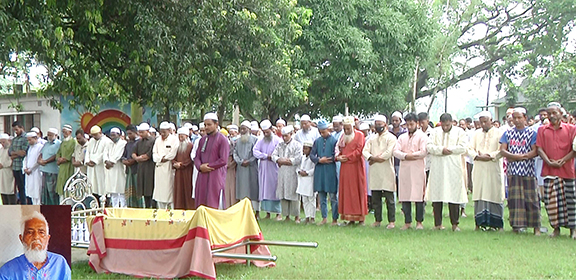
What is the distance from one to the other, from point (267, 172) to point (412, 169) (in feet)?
9.83

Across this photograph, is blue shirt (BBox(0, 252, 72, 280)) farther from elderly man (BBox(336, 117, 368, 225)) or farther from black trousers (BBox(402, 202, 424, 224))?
elderly man (BBox(336, 117, 368, 225))

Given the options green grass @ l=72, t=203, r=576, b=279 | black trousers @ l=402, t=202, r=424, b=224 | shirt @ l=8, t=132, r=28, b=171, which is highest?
shirt @ l=8, t=132, r=28, b=171

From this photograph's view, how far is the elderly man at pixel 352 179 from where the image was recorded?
11.2 m

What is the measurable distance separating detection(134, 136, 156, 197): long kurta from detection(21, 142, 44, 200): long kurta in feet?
9.67

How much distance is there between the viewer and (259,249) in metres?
7.93

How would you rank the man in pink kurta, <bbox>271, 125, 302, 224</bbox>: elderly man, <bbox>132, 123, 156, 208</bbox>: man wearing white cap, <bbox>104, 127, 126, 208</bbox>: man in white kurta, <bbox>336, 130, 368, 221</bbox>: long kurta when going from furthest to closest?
<bbox>104, 127, 126, 208</bbox>: man in white kurta
<bbox>132, 123, 156, 208</bbox>: man wearing white cap
<bbox>271, 125, 302, 224</bbox>: elderly man
<bbox>336, 130, 368, 221</bbox>: long kurta
the man in pink kurta

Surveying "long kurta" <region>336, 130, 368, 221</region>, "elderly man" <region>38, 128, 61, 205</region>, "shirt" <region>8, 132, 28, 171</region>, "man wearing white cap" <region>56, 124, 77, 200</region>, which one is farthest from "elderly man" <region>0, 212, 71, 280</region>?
"shirt" <region>8, 132, 28, 171</region>

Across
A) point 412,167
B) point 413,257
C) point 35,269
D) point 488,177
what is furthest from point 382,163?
point 35,269

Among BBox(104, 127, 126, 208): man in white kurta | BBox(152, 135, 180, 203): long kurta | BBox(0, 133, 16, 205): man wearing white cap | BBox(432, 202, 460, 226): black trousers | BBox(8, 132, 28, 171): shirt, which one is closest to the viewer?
BBox(432, 202, 460, 226): black trousers

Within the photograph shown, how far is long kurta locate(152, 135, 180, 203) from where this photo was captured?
12.7 meters

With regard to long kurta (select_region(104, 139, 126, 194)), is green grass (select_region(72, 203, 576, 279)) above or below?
below

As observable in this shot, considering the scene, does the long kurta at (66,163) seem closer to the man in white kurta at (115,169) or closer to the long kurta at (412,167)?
the man in white kurta at (115,169)

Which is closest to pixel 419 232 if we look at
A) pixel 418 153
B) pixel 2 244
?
pixel 418 153

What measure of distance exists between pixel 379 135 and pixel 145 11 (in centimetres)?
678
